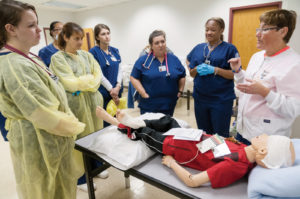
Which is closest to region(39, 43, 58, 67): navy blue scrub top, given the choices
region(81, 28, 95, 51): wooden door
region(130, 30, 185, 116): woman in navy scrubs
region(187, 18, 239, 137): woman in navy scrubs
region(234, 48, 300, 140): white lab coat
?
region(130, 30, 185, 116): woman in navy scrubs

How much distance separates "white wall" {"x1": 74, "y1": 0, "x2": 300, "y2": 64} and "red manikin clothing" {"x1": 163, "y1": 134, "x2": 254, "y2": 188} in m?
4.13

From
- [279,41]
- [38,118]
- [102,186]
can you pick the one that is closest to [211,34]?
[279,41]

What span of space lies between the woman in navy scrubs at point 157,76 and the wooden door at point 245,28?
11.0 feet

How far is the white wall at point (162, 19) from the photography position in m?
4.71

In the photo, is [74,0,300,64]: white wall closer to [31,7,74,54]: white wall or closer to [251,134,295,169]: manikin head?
[31,7,74,54]: white wall

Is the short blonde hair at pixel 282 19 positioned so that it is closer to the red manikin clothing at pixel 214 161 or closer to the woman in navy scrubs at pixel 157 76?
the red manikin clothing at pixel 214 161

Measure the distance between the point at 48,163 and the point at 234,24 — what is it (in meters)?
4.87

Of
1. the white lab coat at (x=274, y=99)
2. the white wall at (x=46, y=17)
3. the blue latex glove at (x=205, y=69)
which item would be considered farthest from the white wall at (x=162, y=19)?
the white lab coat at (x=274, y=99)

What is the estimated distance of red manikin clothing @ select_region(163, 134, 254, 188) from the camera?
968mm

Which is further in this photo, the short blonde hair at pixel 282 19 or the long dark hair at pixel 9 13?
the short blonde hair at pixel 282 19

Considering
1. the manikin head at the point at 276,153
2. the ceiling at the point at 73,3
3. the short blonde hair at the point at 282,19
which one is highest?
the ceiling at the point at 73,3

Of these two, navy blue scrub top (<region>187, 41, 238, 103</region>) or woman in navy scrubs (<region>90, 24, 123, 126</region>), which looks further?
woman in navy scrubs (<region>90, 24, 123, 126</region>)

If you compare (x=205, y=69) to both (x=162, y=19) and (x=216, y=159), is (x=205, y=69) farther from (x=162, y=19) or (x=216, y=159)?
(x=162, y=19)

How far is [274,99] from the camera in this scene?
3.67ft
